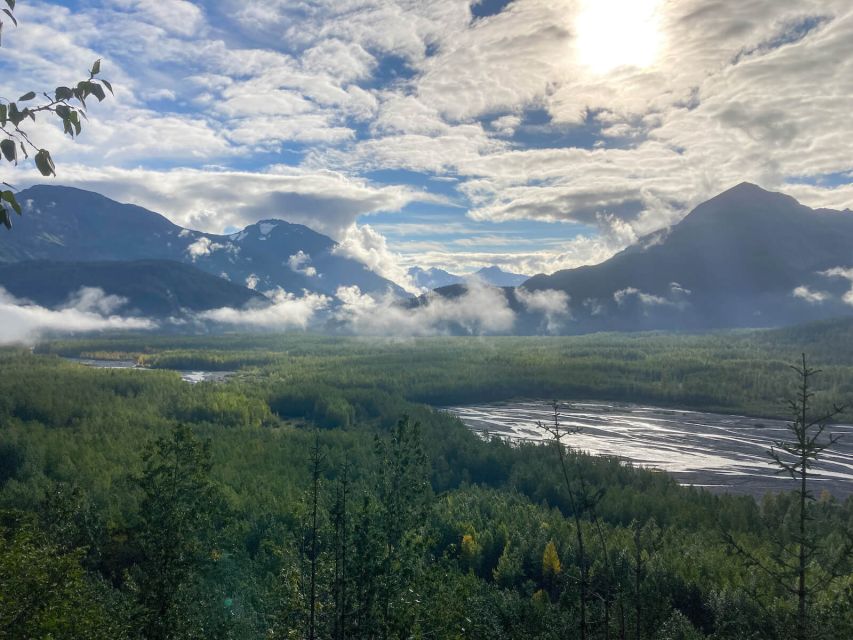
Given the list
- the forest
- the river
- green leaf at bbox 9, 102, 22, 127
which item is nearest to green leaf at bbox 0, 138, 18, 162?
green leaf at bbox 9, 102, 22, 127

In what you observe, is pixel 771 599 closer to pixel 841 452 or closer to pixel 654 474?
pixel 654 474

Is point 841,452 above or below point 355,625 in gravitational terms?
below

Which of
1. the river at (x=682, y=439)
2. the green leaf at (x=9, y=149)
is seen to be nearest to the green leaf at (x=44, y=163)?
the green leaf at (x=9, y=149)

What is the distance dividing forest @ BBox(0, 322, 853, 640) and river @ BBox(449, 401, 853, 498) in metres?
20.3

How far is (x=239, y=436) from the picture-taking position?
386ft

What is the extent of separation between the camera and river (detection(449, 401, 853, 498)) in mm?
111250

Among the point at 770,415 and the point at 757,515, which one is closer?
the point at 757,515

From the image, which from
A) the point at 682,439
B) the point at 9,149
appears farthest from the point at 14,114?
the point at 682,439

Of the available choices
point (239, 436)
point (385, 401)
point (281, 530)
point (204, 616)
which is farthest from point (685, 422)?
point (204, 616)

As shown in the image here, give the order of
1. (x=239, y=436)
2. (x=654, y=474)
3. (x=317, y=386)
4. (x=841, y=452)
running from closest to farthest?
(x=654, y=474), (x=239, y=436), (x=841, y=452), (x=317, y=386)

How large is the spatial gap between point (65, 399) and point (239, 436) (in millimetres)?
49565

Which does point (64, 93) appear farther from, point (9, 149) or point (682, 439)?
point (682, 439)

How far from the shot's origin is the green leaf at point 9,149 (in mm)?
7090

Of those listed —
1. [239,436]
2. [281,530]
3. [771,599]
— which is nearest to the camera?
[771,599]
